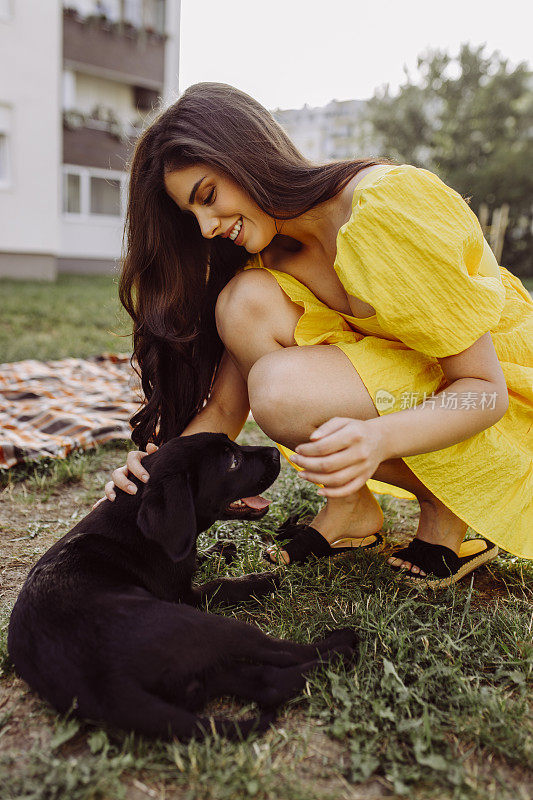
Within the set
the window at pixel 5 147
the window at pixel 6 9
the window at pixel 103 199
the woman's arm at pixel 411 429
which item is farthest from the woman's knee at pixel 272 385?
the window at pixel 103 199

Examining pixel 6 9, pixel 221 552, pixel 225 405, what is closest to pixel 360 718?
pixel 221 552

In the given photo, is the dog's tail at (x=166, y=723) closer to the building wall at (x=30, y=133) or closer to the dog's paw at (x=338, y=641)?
the dog's paw at (x=338, y=641)

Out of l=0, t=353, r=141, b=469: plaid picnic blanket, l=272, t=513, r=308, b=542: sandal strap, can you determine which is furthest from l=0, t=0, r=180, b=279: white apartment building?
l=272, t=513, r=308, b=542: sandal strap

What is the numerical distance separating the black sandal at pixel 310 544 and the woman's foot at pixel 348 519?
→ 2cm

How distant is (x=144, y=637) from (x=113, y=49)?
684 inches

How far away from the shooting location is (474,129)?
22.2 metres

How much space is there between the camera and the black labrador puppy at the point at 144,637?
4.36ft

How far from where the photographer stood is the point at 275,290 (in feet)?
6.92

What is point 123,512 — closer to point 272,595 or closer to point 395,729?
point 272,595

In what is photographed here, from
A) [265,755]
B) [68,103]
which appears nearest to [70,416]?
[265,755]

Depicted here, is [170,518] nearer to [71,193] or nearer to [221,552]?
[221,552]

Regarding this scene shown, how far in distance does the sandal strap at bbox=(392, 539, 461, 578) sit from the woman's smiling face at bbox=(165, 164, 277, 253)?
1.12 meters

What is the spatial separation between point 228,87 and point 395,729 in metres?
1.87

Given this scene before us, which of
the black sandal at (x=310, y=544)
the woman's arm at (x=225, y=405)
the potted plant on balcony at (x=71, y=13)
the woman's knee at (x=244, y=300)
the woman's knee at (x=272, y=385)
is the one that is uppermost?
the potted plant on balcony at (x=71, y=13)
